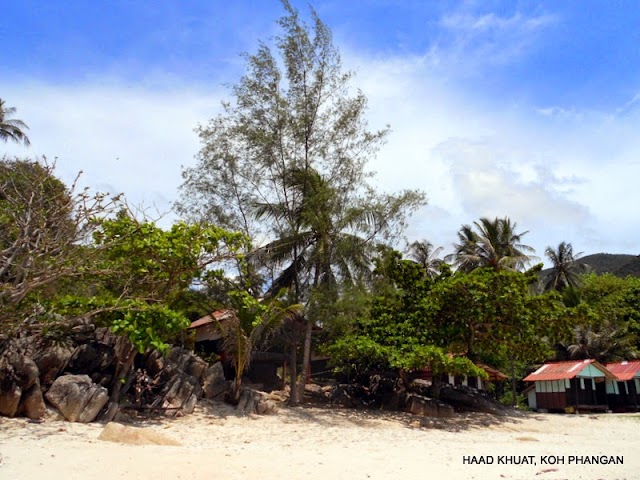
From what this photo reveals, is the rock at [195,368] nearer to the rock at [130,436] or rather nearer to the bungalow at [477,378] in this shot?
the rock at [130,436]

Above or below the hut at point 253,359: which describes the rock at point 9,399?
below

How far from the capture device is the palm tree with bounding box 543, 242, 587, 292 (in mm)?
36562

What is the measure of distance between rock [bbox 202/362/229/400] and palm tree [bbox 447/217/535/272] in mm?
19923

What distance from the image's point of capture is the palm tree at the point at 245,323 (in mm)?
14703

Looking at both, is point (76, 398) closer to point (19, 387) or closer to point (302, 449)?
point (19, 387)

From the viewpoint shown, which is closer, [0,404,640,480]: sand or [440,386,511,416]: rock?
[0,404,640,480]: sand

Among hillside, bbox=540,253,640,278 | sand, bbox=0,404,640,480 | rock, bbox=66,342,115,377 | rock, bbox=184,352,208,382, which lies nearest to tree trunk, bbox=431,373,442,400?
sand, bbox=0,404,640,480

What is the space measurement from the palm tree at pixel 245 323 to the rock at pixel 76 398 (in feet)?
14.2

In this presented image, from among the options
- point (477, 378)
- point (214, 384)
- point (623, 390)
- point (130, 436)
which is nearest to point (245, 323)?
point (214, 384)

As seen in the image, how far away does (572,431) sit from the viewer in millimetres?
15953

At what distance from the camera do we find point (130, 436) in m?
9.11

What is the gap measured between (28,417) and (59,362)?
1.51 m

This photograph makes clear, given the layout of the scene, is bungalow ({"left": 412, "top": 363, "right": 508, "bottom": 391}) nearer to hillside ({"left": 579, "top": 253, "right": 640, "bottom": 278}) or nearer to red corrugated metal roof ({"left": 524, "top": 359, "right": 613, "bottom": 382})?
red corrugated metal roof ({"left": 524, "top": 359, "right": 613, "bottom": 382})

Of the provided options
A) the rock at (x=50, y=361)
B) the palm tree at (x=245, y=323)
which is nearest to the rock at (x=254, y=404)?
the palm tree at (x=245, y=323)
